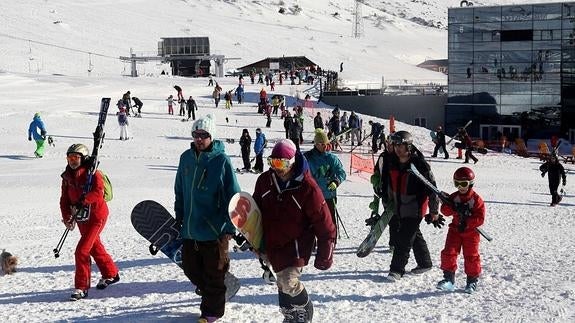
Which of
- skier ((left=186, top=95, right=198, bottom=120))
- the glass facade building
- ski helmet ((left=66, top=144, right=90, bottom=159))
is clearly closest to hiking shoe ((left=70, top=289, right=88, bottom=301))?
ski helmet ((left=66, top=144, right=90, bottom=159))

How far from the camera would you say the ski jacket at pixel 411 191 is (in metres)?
6.18

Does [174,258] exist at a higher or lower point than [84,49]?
lower

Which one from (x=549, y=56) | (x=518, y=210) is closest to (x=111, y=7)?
(x=549, y=56)

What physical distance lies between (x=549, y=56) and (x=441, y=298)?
38.2 metres

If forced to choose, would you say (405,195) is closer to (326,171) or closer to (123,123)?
(326,171)

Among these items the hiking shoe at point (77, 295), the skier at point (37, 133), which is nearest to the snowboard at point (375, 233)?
the hiking shoe at point (77, 295)

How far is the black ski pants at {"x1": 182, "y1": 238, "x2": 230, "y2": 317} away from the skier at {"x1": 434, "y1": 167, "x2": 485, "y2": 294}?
84.4 inches

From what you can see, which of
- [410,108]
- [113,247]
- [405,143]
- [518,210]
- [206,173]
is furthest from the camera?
[410,108]

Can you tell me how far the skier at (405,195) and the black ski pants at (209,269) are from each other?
6.57 ft

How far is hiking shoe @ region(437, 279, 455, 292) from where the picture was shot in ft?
19.6

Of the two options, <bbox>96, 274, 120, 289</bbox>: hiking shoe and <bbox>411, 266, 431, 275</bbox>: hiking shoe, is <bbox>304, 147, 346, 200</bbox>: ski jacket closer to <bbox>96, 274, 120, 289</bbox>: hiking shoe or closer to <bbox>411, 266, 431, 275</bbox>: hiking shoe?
<bbox>411, 266, 431, 275</bbox>: hiking shoe

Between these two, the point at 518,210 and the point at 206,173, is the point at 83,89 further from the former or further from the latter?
the point at 206,173

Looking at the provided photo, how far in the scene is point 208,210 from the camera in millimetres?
4949

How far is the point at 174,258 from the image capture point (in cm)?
568
